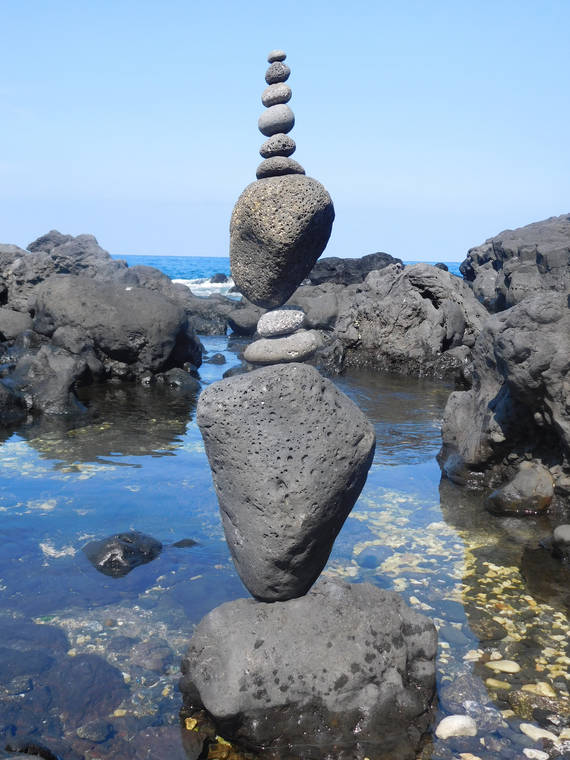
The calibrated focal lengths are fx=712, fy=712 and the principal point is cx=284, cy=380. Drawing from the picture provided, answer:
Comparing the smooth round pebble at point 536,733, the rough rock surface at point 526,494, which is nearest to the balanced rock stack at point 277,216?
the smooth round pebble at point 536,733

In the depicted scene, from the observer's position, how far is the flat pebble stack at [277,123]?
489 cm

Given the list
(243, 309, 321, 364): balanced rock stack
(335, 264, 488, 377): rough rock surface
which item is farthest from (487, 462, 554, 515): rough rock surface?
(335, 264, 488, 377): rough rock surface

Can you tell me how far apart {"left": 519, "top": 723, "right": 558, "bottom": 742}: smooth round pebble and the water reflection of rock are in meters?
7.07

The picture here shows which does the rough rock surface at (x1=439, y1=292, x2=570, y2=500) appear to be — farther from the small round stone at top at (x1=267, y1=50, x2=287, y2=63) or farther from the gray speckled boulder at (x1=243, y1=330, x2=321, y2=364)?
the small round stone at top at (x1=267, y1=50, x2=287, y2=63)

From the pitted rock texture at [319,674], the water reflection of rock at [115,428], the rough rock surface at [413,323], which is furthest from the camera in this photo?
the rough rock surface at [413,323]

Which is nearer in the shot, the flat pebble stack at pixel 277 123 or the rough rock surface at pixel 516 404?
the flat pebble stack at pixel 277 123

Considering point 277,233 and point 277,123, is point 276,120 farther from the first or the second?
point 277,233

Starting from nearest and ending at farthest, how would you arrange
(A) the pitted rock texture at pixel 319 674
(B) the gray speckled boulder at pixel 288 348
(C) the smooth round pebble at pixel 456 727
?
1. (A) the pitted rock texture at pixel 319 674
2. (C) the smooth round pebble at pixel 456 727
3. (B) the gray speckled boulder at pixel 288 348

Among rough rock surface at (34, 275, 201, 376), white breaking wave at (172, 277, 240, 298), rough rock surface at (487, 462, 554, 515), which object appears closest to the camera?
rough rock surface at (487, 462, 554, 515)

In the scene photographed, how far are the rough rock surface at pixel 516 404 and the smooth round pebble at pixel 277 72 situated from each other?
A: 4.34 metres

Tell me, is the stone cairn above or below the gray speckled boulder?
below

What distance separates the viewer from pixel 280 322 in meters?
4.87

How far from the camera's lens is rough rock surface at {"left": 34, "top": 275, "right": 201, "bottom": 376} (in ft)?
53.9

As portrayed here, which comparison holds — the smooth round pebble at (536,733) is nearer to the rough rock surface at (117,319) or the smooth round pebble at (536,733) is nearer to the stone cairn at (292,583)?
the stone cairn at (292,583)
